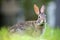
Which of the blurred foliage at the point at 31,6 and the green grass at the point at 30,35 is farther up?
the blurred foliage at the point at 31,6

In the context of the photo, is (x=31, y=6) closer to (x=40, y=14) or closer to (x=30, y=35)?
(x=40, y=14)

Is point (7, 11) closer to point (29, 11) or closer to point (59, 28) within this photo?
point (29, 11)

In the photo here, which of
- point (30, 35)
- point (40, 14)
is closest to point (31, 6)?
point (40, 14)

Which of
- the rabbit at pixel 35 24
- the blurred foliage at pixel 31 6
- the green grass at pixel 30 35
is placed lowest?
the green grass at pixel 30 35

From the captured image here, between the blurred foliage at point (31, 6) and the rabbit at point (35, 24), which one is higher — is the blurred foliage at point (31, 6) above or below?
above

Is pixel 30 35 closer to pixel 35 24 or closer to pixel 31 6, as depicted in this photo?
pixel 35 24

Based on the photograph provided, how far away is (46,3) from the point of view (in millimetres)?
1113

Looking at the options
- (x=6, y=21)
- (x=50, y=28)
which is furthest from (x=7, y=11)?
(x=50, y=28)

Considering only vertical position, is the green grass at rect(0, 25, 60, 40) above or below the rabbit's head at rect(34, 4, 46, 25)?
below

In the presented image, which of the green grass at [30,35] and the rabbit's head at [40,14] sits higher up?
the rabbit's head at [40,14]

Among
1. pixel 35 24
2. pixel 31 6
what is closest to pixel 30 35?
pixel 35 24

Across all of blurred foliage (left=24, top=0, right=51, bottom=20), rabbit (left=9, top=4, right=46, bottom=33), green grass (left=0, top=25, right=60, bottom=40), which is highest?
blurred foliage (left=24, top=0, right=51, bottom=20)

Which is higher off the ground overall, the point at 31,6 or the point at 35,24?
the point at 31,6

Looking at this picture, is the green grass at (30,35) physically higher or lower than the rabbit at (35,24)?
lower
